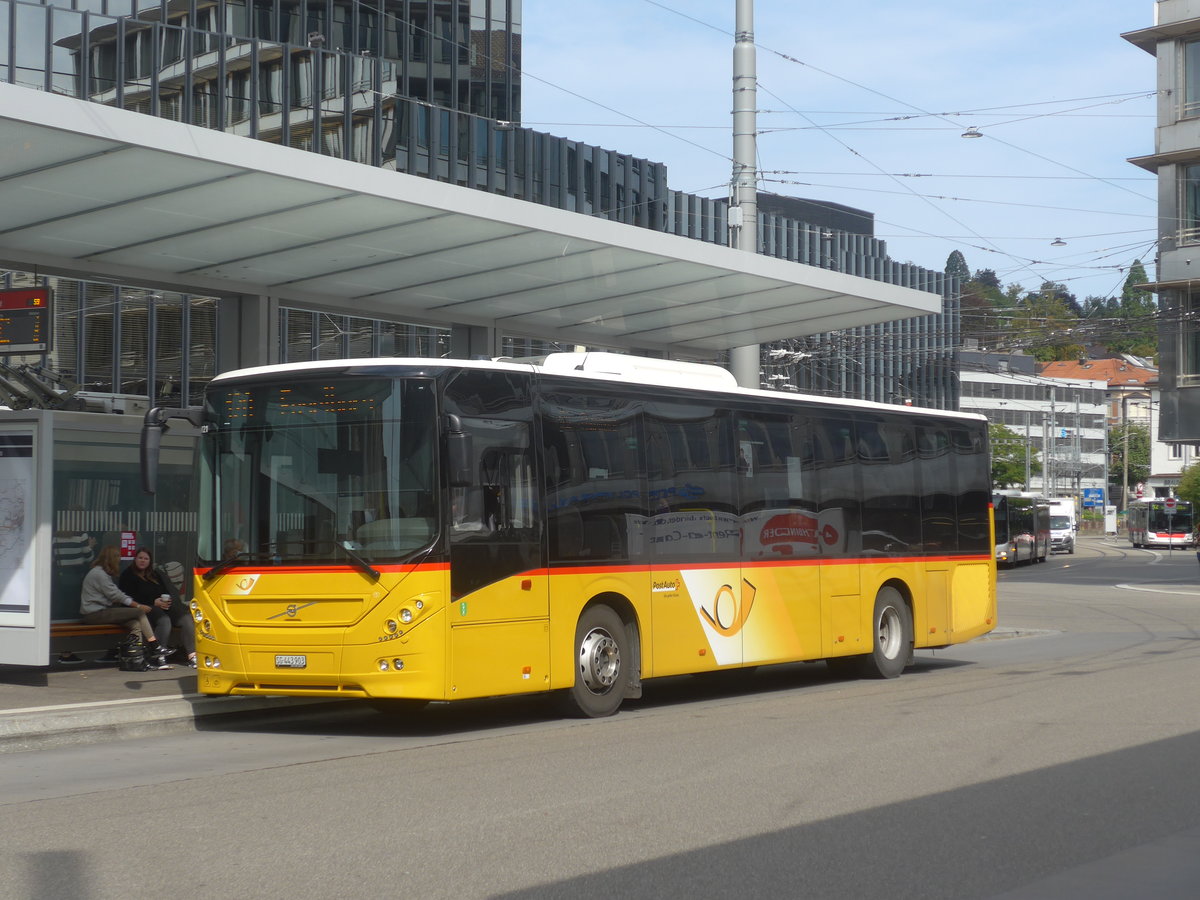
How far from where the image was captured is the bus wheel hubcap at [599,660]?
43.1 ft

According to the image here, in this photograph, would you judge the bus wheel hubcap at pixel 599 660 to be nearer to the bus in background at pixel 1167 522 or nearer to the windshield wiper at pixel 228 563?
the windshield wiper at pixel 228 563

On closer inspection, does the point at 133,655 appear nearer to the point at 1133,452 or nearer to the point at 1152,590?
the point at 1152,590

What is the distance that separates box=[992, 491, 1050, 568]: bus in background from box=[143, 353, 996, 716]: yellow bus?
4453 cm

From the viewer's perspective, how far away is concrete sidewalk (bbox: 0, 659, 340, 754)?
37.9 ft

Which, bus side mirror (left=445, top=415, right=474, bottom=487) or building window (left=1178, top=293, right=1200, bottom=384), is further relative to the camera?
building window (left=1178, top=293, right=1200, bottom=384)

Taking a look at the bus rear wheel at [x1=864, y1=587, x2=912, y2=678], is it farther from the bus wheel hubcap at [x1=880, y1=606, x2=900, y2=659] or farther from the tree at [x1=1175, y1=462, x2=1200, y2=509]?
the tree at [x1=1175, y1=462, x2=1200, y2=509]

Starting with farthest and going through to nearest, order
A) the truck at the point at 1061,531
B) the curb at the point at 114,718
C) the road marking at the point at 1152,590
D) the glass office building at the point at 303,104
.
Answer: the truck at the point at 1061,531
the road marking at the point at 1152,590
the glass office building at the point at 303,104
the curb at the point at 114,718

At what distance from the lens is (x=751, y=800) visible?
8609mm

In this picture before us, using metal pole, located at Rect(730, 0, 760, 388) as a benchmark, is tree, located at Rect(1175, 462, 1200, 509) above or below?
below

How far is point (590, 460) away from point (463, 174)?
3584 cm

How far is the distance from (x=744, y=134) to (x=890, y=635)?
6.74m

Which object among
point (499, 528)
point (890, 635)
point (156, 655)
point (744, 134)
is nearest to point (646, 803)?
point (499, 528)

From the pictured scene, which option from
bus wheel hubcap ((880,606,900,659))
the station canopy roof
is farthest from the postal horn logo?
the station canopy roof

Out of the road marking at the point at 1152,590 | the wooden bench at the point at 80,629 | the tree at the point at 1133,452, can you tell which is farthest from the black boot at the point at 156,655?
the tree at the point at 1133,452
